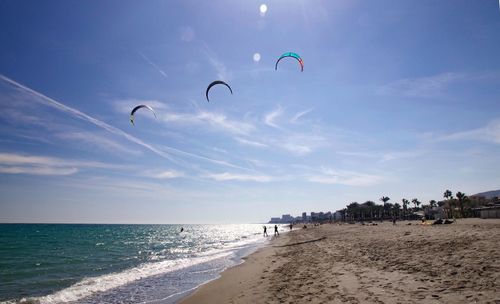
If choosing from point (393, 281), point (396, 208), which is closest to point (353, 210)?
point (396, 208)

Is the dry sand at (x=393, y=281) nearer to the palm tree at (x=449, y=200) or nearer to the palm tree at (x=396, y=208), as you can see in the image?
the palm tree at (x=449, y=200)

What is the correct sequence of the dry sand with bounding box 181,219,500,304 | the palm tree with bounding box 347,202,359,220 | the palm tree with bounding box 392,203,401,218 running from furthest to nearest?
the palm tree with bounding box 347,202,359,220 < the palm tree with bounding box 392,203,401,218 < the dry sand with bounding box 181,219,500,304

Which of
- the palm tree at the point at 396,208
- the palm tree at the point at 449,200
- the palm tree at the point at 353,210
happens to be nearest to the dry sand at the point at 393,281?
the palm tree at the point at 449,200

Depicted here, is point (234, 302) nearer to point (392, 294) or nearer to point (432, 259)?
Answer: point (392, 294)

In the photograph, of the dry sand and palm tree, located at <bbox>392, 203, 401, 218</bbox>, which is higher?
palm tree, located at <bbox>392, 203, 401, 218</bbox>

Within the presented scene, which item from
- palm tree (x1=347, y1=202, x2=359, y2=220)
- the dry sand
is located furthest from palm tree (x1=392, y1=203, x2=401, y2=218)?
the dry sand

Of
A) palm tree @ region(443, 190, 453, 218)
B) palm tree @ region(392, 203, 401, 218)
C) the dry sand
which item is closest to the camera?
the dry sand

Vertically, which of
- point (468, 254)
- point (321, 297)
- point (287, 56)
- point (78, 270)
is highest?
point (287, 56)

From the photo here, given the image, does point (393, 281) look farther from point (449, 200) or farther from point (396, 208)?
point (396, 208)

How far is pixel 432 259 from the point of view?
11969 millimetres

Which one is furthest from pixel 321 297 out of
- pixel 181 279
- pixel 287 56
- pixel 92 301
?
pixel 287 56

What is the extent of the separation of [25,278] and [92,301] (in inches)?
454

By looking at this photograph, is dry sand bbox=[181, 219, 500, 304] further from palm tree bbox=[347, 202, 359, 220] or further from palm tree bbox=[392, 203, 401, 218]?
palm tree bbox=[347, 202, 359, 220]

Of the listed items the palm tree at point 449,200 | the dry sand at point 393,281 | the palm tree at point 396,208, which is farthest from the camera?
the palm tree at point 396,208
